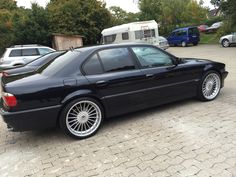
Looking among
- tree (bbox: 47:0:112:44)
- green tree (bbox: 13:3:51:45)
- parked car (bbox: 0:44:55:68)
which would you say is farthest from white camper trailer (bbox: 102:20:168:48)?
parked car (bbox: 0:44:55:68)

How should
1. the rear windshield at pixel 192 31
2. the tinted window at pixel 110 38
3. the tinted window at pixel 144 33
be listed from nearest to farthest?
the tinted window at pixel 144 33 → the tinted window at pixel 110 38 → the rear windshield at pixel 192 31

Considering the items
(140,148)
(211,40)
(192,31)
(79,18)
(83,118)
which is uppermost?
(79,18)

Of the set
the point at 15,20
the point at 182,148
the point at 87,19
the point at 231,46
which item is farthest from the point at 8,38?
the point at 182,148

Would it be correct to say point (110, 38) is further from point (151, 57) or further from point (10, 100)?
point (10, 100)

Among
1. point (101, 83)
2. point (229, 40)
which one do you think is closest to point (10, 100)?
point (101, 83)

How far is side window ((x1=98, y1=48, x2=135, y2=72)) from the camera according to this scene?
14.5 ft

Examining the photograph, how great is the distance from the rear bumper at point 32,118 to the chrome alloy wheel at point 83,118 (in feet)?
0.80

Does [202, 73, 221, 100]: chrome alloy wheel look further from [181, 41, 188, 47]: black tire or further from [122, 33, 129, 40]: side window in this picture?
[181, 41, 188, 47]: black tire

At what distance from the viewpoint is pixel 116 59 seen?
4531 millimetres

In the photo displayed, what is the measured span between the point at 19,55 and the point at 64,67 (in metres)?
9.91

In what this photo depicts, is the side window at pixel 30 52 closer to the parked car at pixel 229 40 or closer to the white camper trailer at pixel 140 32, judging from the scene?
the white camper trailer at pixel 140 32

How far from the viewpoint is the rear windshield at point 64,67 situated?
4.09m

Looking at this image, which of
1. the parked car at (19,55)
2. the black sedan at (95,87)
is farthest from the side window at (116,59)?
the parked car at (19,55)

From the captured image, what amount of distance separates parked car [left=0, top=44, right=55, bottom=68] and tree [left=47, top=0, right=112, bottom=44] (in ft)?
36.7
